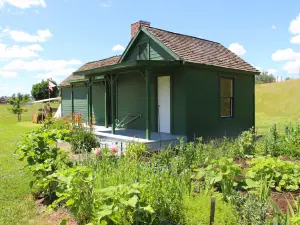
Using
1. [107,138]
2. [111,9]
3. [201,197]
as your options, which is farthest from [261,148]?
[111,9]

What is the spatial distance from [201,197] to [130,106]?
8.76 m

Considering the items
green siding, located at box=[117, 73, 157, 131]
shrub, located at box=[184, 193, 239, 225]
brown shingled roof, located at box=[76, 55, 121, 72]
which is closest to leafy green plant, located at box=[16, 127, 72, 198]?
shrub, located at box=[184, 193, 239, 225]

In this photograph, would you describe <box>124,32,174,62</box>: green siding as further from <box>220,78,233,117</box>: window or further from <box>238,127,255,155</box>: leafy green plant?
<box>238,127,255,155</box>: leafy green plant

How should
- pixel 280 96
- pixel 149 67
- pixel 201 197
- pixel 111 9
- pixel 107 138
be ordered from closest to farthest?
pixel 201 197 → pixel 149 67 → pixel 107 138 → pixel 111 9 → pixel 280 96

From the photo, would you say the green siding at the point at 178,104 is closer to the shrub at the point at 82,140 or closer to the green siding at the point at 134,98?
the green siding at the point at 134,98

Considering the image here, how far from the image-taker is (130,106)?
38.1 ft

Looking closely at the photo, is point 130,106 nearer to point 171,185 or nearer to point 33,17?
point 33,17

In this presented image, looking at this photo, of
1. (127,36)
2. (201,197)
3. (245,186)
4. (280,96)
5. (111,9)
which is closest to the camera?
(201,197)

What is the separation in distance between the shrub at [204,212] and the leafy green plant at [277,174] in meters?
0.92

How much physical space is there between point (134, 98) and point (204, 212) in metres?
8.75

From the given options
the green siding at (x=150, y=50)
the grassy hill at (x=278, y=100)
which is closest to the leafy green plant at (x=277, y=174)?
the green siding at (x=150, y=50)

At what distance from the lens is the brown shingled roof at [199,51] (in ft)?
30.6

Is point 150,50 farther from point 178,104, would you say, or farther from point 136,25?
point 136,25

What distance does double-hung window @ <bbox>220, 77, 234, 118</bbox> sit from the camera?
10477 millimetres
